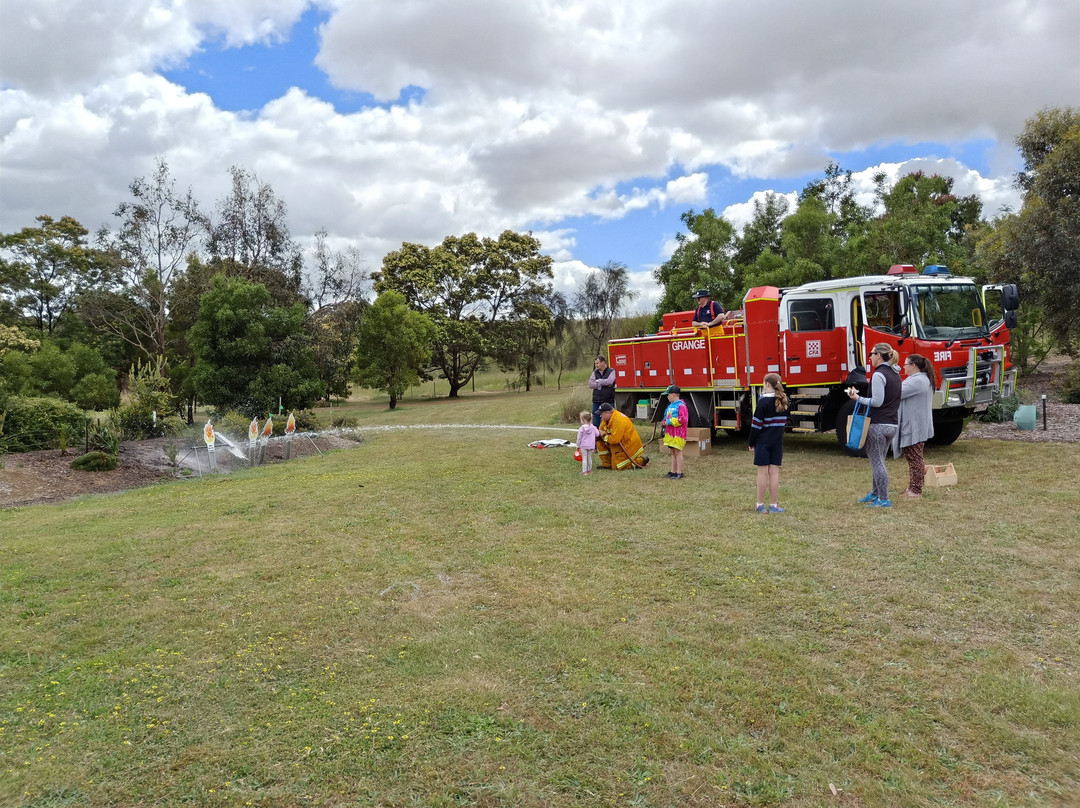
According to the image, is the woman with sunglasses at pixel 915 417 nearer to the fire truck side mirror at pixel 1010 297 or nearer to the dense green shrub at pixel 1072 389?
the fire truck side mirror at pixel 1010 297

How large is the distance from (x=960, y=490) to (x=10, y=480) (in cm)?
1461

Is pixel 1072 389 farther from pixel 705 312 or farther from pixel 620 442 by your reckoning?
pixel 620 442

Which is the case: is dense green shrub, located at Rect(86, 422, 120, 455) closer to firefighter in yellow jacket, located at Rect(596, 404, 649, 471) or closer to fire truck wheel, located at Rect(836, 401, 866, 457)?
firefighter in yellow jacket, located at Rect(596, 404, 649, 471)

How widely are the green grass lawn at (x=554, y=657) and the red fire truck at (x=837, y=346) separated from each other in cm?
304

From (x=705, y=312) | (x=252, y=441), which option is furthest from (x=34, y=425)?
(x=705, y=312)

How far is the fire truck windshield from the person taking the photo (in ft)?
37.3

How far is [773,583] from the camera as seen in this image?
5793 mm

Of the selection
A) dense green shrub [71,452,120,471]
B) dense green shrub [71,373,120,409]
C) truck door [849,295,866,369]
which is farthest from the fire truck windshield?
dense green shrub [71,373,120,409]

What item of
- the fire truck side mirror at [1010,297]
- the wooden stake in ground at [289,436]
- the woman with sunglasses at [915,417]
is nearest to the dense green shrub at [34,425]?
the wooden stake in ground at [289,436]

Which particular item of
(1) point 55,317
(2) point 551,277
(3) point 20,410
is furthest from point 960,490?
(1) point 55,317

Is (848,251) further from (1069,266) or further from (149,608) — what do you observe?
(149,608)

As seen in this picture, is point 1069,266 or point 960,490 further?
point 1069,266

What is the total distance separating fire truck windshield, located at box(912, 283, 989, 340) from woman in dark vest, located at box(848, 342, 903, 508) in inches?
140

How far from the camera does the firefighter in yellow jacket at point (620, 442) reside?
11945 millimetres
